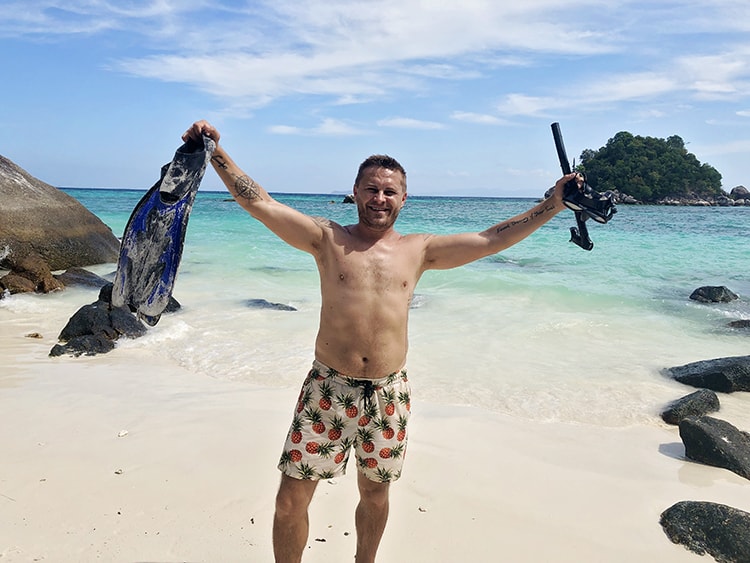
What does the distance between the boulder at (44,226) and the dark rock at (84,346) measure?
6.30 meters

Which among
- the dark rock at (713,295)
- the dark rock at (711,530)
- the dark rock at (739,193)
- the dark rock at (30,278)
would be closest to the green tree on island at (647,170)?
the dark rock at (739,193)

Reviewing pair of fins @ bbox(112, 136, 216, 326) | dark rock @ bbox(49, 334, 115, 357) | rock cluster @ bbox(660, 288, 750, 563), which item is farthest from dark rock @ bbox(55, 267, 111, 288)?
rock cluster @ bbox(660, 288, 750, 563)

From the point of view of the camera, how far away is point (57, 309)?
9.60 meters

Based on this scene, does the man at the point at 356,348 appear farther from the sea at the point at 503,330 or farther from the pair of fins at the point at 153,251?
the sea at the point at 503,330

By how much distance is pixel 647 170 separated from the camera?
74438 millimetres

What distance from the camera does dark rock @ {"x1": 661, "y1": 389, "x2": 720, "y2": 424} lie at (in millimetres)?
5887

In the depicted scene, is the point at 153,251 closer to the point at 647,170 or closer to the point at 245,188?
the point at 245,188

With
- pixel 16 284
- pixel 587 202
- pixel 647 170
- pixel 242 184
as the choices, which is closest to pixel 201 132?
pixel 242 184

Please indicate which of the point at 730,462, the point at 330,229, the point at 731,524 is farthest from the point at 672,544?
the point at 330,229

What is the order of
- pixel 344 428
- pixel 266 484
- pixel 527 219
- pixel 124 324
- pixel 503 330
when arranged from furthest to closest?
pixel 503 330, pixel 124 324, pixel 266 484, pixel 527 219, pixel 344 428

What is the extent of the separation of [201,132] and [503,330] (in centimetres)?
748

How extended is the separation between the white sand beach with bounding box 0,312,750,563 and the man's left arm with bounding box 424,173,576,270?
1608mm

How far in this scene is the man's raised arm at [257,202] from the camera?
9.68ft

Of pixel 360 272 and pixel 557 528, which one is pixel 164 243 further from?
pixel 557 528
